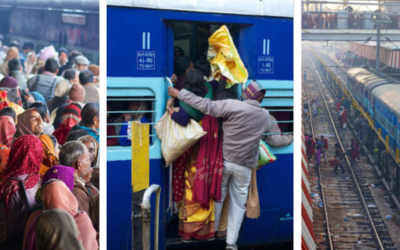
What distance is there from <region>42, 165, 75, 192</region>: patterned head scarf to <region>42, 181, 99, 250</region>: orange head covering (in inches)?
2.9

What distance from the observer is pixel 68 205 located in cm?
255

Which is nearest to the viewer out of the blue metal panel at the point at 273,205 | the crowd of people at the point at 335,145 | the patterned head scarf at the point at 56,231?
the patterned head scarf at the point at 56,231

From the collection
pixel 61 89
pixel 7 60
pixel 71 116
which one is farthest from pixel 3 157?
pixel 7 60

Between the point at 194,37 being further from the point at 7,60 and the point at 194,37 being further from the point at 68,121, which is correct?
the point at 7,60

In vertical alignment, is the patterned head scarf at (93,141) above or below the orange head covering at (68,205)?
above

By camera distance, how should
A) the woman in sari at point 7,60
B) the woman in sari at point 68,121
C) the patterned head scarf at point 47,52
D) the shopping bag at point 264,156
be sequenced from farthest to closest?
1. the patterned head scarf at point 47,52
2. the woman in sari at point 7,60
3. the woman in sari at point 68,121
4. the shopping bag at point 264,156

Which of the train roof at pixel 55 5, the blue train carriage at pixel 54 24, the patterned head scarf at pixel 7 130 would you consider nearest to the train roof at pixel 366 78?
the patterned head scarf at pixel 7 130

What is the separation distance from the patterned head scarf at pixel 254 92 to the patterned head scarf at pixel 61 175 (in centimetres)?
127

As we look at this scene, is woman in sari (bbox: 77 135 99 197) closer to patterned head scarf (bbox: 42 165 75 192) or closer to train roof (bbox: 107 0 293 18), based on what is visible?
patterned head scarf (bbox: 42 165 75 192)

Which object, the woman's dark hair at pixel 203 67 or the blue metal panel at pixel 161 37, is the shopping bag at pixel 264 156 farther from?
the woman's dark hair at pixel 203 67

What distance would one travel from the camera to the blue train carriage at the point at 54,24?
24.2 ft

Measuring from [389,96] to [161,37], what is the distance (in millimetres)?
1491

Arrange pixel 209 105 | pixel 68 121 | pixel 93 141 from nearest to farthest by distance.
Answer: pixel 209 105 → pixel 93 141 → pixel 68 121

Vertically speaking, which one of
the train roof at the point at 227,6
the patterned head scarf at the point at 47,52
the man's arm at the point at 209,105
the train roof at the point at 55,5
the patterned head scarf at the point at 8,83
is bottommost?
the man's arm at the point at 209,105
